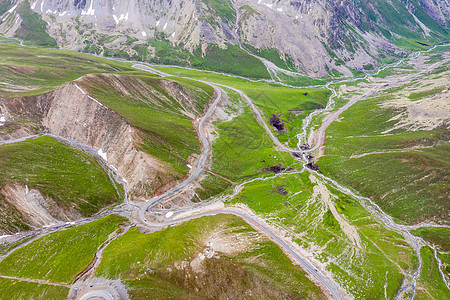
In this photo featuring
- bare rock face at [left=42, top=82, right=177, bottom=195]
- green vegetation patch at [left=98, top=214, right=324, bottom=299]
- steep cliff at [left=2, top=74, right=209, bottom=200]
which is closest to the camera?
green vegetation patch at [left=98, top=214, right=324, bottom=299]

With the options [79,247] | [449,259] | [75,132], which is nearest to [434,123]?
[449,259]

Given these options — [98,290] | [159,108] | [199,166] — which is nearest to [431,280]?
[199,166]

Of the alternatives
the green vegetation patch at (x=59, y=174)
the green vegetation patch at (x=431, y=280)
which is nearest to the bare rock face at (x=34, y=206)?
the green vegetation patch at (x=59, y=174)

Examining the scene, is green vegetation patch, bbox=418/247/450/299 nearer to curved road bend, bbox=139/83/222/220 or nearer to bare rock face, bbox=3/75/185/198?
curved road bend, bbox=139/83/222/220

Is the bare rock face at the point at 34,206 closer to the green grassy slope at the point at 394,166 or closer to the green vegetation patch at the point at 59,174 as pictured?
the green vegetation patch at the point at 59,174

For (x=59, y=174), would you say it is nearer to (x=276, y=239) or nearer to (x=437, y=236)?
(x=276, y=239)

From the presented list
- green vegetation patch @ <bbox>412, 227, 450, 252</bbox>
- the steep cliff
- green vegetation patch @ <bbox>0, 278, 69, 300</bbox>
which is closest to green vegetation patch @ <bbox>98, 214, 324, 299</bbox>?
green vegetation patch @ <bbox>0, 278, 69, 300</bbox>
